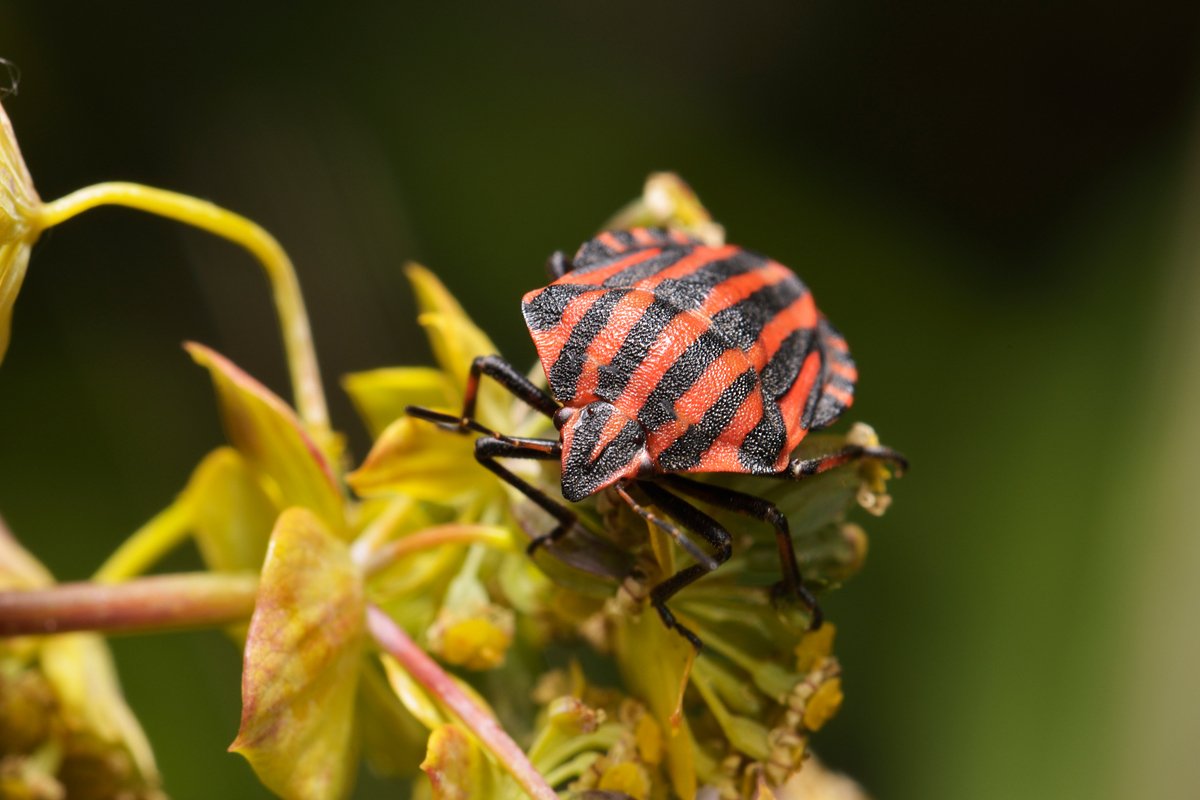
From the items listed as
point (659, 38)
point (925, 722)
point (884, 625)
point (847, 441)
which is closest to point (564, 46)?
point (659, 38)

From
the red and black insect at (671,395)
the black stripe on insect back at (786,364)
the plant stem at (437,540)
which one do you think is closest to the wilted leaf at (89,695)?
the plant stem at (437,540)

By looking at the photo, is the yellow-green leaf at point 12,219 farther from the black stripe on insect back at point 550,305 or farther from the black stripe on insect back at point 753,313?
the black stripe on insect back at point 753,313

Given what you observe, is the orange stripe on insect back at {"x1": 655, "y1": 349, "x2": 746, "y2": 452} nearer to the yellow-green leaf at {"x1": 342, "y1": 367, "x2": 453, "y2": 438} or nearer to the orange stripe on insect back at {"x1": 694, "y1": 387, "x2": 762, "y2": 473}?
the orange stripe on insect back at {"x1": 694, "y1": 387, "x2": 762, "y2": 473}

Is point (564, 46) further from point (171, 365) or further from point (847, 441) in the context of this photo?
point (847, 441)

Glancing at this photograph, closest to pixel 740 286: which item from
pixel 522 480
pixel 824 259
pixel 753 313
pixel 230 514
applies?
pixel 753 313

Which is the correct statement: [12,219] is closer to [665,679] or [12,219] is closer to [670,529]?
[670,529]

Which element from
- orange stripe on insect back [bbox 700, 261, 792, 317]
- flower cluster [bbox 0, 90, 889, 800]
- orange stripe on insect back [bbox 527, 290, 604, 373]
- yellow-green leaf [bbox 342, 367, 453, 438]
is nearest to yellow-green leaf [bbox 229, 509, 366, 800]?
flower cluster [bbox 0, 90, 889, 800]

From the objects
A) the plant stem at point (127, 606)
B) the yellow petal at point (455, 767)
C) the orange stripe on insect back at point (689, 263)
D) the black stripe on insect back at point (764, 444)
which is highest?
the orange stripe on insect back at point (689, 263)

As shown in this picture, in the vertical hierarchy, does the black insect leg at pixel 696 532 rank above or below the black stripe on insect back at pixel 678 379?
below
